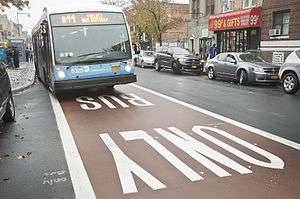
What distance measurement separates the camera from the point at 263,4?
24406mm

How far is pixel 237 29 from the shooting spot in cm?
2794

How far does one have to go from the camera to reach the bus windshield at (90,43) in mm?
11750

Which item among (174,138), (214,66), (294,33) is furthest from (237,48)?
(174,138)

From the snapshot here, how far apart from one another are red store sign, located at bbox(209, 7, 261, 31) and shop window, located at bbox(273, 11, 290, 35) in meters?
1.74

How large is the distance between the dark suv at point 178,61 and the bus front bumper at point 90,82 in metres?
10.7

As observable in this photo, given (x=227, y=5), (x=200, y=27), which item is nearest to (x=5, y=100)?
(x=227, y=5)

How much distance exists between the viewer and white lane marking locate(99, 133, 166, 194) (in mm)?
4895

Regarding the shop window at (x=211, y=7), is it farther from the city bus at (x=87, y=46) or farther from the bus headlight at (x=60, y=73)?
the bus headlight at (x=60, y=73)

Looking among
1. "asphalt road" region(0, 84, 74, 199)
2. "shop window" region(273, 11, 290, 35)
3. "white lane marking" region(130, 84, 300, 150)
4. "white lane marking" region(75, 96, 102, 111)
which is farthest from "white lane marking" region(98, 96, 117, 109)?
"shop window" region(273, 11, 290, 35)

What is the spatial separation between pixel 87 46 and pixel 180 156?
677 cm

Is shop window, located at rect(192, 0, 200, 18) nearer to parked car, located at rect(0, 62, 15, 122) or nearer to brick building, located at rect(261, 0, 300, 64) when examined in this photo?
brick building, located at rect(261, 0, 300, 64)

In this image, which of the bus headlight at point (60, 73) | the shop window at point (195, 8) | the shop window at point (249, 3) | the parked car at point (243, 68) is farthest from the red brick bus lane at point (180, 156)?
the shop window at point (195, 8)

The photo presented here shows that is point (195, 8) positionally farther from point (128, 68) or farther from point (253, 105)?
point (253, 105)

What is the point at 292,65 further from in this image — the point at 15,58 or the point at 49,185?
the point at 15,58
